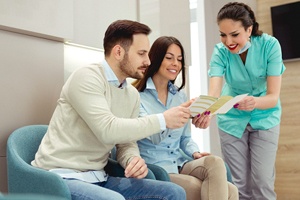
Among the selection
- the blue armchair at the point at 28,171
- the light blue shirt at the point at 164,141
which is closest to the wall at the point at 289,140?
the light blue shirt at the point at 164,141

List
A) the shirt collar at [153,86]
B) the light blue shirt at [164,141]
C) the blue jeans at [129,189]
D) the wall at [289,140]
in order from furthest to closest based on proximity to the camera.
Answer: the wall at [289,140] → the shirt collar at [153,86] → the light blue shirt at [164,141] → the blue jeans at [129,189]

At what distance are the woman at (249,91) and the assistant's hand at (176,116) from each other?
72cm

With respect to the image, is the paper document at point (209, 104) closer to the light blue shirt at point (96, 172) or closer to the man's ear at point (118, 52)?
the light blue shirt at point (96, 172)

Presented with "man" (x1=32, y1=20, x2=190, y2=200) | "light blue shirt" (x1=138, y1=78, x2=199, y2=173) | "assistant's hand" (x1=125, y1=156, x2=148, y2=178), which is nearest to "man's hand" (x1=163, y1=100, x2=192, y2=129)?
"man" (x1=32, y1=20, x2=190, y2=200)

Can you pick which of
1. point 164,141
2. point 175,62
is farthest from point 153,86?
point 164,141

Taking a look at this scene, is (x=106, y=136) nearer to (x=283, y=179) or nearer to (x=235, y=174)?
(x=235, y=174)

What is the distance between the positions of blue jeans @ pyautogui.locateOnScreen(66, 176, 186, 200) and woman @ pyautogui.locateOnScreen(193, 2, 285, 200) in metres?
0.96

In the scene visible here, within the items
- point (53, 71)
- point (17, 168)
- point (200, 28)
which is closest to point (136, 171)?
point (17, 168)

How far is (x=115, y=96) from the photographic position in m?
1.77

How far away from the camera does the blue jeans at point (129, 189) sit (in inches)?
56.2

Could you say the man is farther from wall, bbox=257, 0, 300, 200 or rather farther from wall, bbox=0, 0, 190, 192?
wall, bbox=257, 0, 300, 200

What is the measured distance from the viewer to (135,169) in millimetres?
1615

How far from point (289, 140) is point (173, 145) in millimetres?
2234

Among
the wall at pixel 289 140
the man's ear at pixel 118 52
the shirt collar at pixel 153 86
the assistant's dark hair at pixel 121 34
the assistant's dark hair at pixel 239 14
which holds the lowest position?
the wall at pixel 289 140
